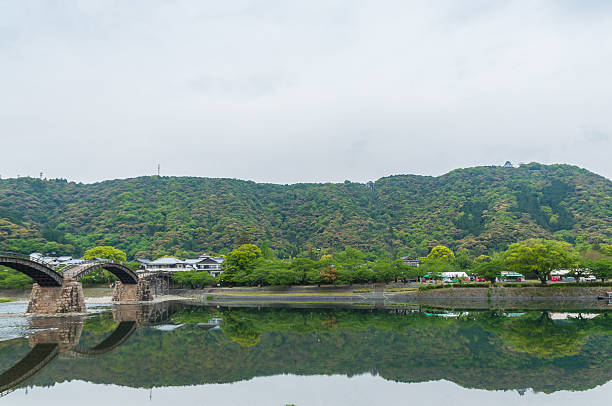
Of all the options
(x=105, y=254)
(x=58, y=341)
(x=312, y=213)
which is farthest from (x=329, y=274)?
(x=312, y=213)

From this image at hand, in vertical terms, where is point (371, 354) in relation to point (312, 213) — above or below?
below

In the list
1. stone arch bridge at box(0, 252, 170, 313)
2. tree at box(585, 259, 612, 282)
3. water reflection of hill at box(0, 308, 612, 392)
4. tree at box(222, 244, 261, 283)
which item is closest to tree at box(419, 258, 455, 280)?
tree at box(585, 259, 612, 282)

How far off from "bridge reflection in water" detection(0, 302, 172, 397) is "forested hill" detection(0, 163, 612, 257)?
179ft

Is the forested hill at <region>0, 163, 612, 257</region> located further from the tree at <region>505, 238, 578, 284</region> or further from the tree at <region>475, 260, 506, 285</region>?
the tree at <region>505, 238, 578, 284</region>

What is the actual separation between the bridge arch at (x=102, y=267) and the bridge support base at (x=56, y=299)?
5.13 ft

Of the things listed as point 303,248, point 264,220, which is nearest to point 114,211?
point 264,220

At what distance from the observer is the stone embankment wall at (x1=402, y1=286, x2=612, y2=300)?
50531 millimetres

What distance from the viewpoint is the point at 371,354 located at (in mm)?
22516

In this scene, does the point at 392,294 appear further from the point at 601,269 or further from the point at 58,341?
the point at 58,341

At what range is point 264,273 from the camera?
216 feet

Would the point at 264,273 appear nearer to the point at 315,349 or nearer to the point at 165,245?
the point at 315,349

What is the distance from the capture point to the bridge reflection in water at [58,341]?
19141mm

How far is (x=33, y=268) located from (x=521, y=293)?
2097 inches

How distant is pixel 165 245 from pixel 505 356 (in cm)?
10428
